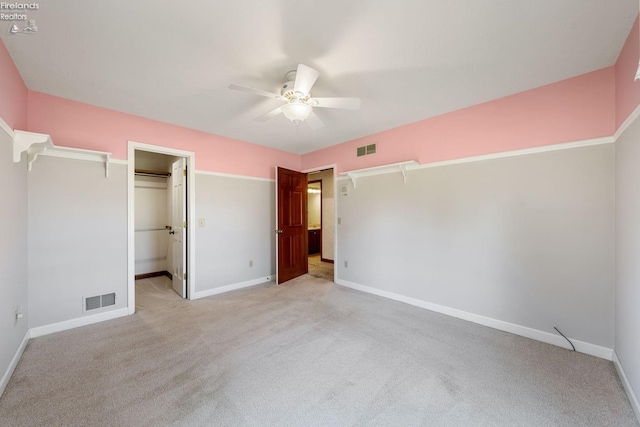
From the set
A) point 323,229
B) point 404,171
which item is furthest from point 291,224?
point 404,171

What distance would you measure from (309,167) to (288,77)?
9.17 feet

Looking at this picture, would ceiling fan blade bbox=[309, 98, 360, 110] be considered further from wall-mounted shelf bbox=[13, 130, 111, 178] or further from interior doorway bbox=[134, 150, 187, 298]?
interior doorway bbox=[134, 150, 187, 298]

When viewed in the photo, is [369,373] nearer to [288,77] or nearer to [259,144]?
[288,77]

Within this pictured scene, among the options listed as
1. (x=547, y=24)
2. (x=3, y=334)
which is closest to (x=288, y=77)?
(x=547, y=24)

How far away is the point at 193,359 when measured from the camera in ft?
7.07

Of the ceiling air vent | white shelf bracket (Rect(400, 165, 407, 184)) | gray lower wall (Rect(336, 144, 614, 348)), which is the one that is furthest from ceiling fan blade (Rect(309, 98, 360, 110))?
the ceiling air vent

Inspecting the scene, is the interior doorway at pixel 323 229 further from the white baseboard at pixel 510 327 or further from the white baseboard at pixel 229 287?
the white baseboard at pixel 510 327

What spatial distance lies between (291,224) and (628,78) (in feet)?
14.1

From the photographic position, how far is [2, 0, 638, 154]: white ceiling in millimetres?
1566

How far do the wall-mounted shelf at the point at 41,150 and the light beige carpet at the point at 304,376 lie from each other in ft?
6.00

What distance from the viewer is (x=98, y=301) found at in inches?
114

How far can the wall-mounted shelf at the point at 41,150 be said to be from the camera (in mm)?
2102

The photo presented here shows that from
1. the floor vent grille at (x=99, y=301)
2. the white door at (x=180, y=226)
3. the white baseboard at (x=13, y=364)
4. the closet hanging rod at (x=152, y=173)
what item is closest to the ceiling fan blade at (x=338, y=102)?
the white door at (x=180, y=226)

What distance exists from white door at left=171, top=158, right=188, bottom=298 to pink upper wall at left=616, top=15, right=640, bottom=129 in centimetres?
470
